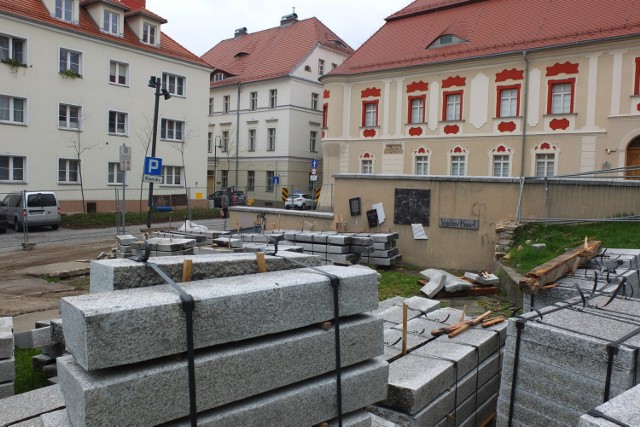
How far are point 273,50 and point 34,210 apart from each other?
3028 cm

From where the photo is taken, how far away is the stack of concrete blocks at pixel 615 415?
2.59m

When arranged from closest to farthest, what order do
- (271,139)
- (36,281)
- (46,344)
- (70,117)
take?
(46,344) → (36,281) → (70,117) → (271,139)

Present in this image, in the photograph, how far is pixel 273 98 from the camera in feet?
151

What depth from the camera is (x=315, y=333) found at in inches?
140

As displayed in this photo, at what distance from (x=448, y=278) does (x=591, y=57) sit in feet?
67.6

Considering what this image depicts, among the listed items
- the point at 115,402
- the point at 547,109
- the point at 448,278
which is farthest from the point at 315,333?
the point at 547,109

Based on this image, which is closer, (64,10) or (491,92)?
(491,92)

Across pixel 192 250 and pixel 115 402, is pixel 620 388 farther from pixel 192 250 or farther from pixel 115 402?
pixel 192 250

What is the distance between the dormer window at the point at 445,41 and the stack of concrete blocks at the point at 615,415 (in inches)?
1234

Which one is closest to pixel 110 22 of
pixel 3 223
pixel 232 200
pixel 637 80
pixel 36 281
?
pixel 232 200

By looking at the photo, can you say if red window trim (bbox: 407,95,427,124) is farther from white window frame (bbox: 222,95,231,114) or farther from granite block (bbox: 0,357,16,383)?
granite block (bbox: 0,357,16,383)

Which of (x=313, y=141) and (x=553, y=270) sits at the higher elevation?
(x=313, y=141)

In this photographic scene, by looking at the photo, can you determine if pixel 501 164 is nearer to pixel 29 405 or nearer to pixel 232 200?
pixel 232 200

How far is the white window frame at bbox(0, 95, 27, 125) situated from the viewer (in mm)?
27188
